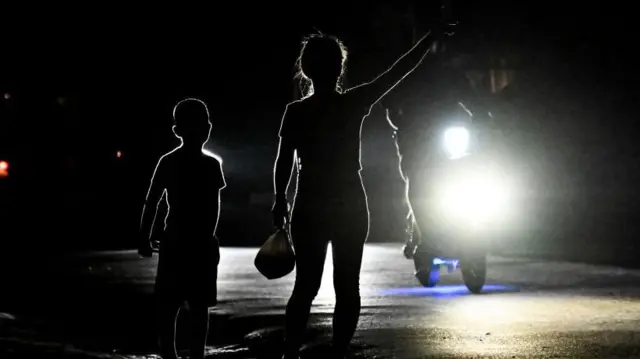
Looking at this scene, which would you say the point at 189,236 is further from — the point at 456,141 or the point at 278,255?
the point at 456,141

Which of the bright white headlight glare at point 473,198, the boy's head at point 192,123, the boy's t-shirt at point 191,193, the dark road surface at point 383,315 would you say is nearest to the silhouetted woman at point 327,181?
the boy's t-shirt at point 191,193

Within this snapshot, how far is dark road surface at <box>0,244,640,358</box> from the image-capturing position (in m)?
7.27

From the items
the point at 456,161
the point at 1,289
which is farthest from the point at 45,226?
the point at 456,161

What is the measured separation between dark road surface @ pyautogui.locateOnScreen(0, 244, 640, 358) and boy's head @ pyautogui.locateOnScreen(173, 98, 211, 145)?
1.87 meters

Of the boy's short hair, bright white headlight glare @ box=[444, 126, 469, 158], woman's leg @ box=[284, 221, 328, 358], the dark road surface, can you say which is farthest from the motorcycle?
woman's leg @ box=[284, 221, 328, 358]

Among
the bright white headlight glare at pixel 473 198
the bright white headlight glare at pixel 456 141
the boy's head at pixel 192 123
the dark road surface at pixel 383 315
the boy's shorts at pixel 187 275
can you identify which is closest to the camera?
the boy's shorts at pixel 187 275

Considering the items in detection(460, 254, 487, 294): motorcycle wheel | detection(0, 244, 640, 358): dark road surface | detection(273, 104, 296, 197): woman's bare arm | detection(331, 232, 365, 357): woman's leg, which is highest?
detection(273, 104, 296, 197): woman's bare arm

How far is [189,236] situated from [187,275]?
0.77ft

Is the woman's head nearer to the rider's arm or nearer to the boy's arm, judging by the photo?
the rider's arm

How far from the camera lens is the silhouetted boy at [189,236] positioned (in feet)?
19.8

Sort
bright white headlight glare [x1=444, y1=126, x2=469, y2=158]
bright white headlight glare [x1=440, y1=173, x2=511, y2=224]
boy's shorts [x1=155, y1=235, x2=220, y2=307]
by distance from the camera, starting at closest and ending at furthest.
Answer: boy's shorts [x1=155, y1=235, x2=220, y2=307]
bright white headlight glare [x1=440, y1=173, x2=511, y2=224]
bright white headlight glare [x1=444, y1=126, x2=469, y2=158]

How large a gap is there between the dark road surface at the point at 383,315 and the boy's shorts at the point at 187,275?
50.8 inches

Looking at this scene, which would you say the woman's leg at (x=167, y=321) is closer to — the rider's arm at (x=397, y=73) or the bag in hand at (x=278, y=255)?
the bag in hand at (x=278, y=255)

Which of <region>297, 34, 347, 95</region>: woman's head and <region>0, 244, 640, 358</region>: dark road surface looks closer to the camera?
<region>297, 34, 347, 95</region>: woman's head
